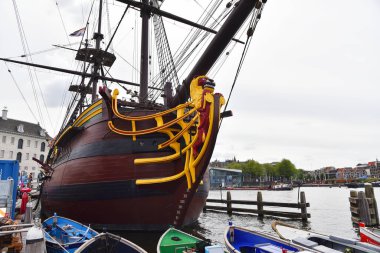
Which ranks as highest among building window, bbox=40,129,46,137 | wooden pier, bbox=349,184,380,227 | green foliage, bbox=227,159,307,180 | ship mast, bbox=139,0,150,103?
building window, bbox=40,129,46,137

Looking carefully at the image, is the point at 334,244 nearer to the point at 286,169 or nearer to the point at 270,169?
the point at 286,169

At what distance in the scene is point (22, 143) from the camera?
168ft

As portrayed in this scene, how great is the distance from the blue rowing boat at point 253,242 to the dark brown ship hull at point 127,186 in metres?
2.03

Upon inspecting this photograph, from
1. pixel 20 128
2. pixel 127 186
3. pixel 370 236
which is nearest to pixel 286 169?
pixel 20 128

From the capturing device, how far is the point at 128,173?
995 cm

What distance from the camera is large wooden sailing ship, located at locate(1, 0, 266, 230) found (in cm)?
886

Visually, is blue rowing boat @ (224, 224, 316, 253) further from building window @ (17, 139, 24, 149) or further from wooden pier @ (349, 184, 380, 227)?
building window @ (17, 139, 24, 149)

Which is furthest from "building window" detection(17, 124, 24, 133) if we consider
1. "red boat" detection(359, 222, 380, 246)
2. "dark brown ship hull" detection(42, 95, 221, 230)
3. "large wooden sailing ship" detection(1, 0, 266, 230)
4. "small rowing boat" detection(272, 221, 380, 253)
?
"red boat" detection(359, 222, 380, 246)

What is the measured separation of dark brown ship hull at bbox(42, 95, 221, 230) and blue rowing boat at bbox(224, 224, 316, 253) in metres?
2.03

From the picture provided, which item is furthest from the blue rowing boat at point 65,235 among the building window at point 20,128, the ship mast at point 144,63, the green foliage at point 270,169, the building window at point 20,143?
the green foliage at point 270,169

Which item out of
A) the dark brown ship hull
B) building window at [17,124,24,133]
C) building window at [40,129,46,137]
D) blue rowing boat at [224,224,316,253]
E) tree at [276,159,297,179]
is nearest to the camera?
blue rowing boat at [224,224,316,253]

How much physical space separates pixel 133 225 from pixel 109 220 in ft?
3.55

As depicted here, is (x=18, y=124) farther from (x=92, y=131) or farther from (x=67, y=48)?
(x=92, y=131)

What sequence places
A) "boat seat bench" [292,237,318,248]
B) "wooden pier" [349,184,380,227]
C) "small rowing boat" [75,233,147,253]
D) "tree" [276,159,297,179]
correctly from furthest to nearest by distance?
"tree" [276,159,297,179] → "wooden pier" [349,184,380,227] → "boat seat bench" [292,237,318,248] → "small rowing boat" [75,233,147,253]
